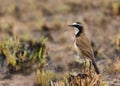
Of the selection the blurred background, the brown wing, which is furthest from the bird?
the blurred background

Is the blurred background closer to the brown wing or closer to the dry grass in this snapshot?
the dry grass

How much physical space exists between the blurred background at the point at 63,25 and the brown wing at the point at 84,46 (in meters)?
0.92

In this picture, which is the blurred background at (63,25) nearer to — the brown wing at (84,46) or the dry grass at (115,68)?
the dry grass at (115,68)

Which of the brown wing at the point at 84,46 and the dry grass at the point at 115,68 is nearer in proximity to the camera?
the brown wing at the point at 84,46

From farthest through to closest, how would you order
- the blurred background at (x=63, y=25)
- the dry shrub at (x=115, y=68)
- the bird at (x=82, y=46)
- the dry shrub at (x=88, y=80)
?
the blurred background at (x=63, y=25), the dry shrub at (x=115, y=68), the bird at (x=82, y=46), the dry shrub at (x=88, y=80)

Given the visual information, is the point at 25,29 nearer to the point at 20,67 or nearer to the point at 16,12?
the point at 16,12

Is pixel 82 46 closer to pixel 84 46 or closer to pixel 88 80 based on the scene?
A: pixel 84 46

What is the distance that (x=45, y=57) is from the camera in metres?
11.9

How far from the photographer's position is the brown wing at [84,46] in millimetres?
10586

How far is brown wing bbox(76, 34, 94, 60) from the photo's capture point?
34.7 feet

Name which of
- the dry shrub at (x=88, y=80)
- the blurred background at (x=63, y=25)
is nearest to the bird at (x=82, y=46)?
the dry shrub at (x=88, y=80)

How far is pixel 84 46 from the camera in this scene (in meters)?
10.8

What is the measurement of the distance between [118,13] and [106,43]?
8.54 ft

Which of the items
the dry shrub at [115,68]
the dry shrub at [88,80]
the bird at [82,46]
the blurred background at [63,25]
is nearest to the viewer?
the dry shrub at [88,80]
